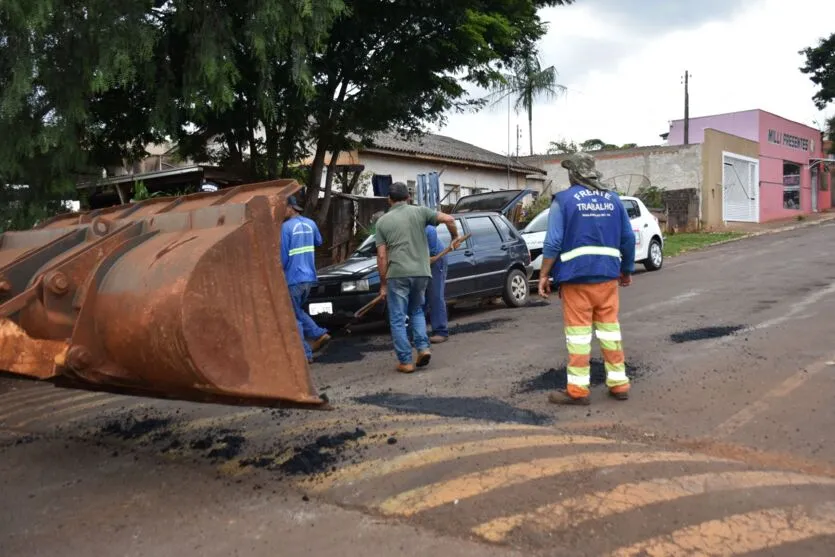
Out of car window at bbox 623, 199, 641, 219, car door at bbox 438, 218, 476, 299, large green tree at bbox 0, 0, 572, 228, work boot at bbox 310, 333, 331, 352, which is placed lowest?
work boot at bbox 310, 333, 331, 352

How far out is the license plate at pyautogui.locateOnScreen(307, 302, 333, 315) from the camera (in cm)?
850

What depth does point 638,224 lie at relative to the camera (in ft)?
47.1

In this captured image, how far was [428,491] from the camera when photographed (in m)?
3.58

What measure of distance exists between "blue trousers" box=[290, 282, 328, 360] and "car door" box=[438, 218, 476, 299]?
8.14 ft

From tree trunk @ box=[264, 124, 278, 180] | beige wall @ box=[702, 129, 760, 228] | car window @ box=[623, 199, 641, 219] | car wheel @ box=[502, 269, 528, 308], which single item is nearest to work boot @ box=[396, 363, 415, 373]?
car wheel @ box=[502, 269, 528, 308]

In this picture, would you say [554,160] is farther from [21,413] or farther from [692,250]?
[21,413]

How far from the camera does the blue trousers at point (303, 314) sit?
7086 millimetres

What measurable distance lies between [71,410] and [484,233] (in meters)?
6.25

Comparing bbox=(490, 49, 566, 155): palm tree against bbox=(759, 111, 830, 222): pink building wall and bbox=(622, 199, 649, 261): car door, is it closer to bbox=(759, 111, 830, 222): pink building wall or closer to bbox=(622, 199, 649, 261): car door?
bbox=(622, 199, 649, 261): car door

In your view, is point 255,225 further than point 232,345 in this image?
Yes

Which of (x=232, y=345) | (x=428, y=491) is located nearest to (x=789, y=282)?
(x=428, y=491)

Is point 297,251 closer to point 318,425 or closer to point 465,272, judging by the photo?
point 318,425

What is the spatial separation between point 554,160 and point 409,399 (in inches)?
1120

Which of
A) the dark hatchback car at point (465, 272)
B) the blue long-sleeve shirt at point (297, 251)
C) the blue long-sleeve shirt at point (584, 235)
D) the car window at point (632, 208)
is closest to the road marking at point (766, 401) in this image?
the blue long-sleeve shirt at point (584, 235)
